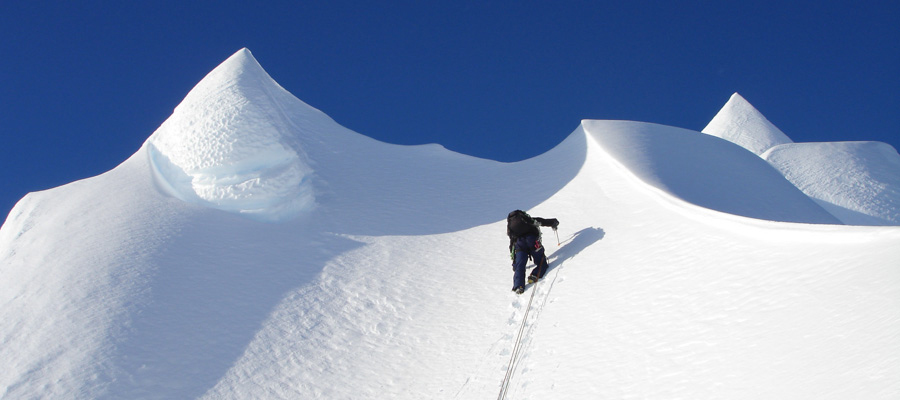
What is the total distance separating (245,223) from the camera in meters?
9.01

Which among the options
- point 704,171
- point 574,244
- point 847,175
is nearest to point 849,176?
point 847,175

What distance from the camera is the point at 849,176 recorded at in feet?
50.2

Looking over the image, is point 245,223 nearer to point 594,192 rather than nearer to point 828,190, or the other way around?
point 594,192

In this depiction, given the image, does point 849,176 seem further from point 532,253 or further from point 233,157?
point 233,157

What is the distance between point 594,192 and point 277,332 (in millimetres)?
4728

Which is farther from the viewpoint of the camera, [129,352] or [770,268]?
[129,352]

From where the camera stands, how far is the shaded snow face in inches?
378

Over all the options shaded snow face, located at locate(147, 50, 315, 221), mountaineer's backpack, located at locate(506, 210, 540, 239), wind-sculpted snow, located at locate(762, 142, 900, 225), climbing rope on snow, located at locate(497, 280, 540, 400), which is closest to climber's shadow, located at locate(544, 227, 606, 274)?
mountaineer's backpack, located at locate(506, 210, 540, 239)

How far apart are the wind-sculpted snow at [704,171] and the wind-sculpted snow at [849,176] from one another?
13.7ft

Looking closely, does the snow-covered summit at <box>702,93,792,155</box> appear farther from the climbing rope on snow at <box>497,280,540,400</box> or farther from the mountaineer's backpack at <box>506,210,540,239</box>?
the climbing rope on snow at <box>497,280,540,400</box>

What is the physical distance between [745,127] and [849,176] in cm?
504

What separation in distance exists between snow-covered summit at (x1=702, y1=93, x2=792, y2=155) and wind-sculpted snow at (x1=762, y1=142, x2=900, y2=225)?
1832mm

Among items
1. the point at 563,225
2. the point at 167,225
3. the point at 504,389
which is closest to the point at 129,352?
the point at 167,225

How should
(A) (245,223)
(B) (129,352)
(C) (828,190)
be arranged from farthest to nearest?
1. (C) (828,190)
2. (A) (245,223)
3. (B) (129,352)
